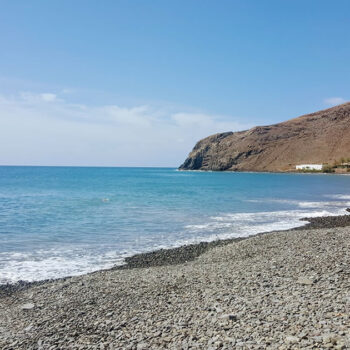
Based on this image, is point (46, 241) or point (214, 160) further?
point (214, 160)

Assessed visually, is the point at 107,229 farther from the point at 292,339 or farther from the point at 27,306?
the point at 292,339

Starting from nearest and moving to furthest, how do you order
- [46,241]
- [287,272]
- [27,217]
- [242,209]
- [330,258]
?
[287,272] → [330,258] → [46,241] → [27,217] → [242,209]

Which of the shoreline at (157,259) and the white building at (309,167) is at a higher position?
the white building at (309,167)

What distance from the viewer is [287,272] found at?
1078 cm

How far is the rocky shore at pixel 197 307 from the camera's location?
265 inches

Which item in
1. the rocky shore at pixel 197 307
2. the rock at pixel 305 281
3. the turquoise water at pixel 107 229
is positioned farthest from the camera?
the turquoise water at pixel 107 229

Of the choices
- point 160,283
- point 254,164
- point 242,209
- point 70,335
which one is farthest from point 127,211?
point 254,164

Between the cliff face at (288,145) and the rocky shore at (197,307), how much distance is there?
144 meters

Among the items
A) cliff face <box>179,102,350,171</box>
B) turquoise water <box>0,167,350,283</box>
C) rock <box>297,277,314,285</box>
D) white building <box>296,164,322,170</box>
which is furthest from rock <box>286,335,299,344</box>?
cliff face <box>179,102,350,171</box>

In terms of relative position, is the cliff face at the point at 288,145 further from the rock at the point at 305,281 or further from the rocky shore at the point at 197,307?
the rock at the point at 305,281

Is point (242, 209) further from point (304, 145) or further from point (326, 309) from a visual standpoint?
point (304, 145)

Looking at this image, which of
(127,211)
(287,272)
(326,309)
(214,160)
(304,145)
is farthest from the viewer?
(214,160)

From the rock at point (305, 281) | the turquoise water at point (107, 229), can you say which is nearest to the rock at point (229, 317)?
the rock at point (305, 281)

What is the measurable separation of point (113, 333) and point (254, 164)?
16803cm
